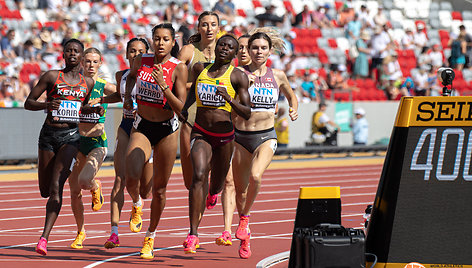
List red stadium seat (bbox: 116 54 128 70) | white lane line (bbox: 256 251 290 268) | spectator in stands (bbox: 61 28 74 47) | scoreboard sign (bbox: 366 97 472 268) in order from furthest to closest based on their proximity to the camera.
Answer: red stadium seat (bbox: 116 54 128 70), spectator in stands (bbox: 61 28 74 47), white lane line (bbox: 256 251 290 268), scoreboard sign (bbox: 366 97 472 268)

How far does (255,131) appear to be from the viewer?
10023 millimetres

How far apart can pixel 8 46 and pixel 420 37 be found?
641 inches

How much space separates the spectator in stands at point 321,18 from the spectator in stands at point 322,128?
6.47 metres

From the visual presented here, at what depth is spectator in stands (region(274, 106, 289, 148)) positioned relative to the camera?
23453mm

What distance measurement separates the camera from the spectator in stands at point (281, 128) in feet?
76.9

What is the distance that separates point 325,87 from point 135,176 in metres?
18.1

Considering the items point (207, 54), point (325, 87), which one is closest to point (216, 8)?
point (325, 87)

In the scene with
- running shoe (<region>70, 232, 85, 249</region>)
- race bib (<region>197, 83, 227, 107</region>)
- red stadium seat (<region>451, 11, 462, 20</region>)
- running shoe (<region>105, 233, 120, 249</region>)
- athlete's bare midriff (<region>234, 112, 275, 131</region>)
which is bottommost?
running shoe (<region>70, 232, 85, 249</region>)

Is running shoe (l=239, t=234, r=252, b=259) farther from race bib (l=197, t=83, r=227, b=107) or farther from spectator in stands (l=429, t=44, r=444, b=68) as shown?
spectator in stands (l=429, t=44, r=444, b=68)

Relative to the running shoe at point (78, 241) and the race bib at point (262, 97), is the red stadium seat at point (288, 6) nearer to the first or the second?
the race bib at point (262, 97)

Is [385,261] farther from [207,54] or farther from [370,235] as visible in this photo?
[207,54]

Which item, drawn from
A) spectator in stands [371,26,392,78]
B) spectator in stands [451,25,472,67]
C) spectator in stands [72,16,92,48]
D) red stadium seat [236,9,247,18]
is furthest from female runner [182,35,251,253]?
spectator in stands [451,25,472,67]

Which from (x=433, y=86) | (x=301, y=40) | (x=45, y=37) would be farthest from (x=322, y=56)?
(x=45, y=37)

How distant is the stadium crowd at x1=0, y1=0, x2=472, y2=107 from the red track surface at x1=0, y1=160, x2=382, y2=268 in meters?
4.22
